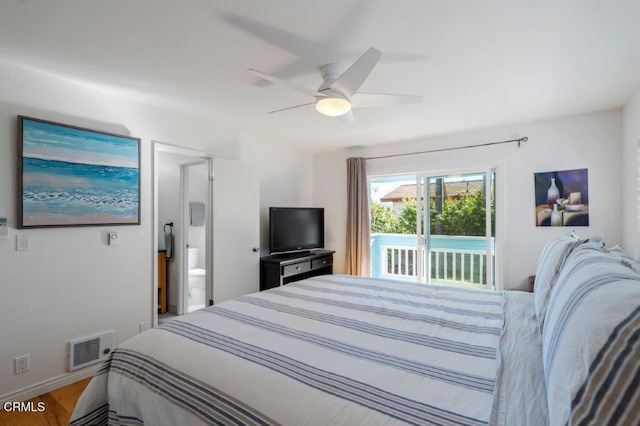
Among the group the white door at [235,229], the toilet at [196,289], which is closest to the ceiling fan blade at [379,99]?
the white door at [235,229]

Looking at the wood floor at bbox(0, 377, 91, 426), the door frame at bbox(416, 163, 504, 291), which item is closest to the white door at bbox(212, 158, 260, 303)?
the wood floor at bbox(0, 377, 91, 426)

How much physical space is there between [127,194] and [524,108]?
3944 millimetres

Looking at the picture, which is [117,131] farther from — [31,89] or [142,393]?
[142,393]

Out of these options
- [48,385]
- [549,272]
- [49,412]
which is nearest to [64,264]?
[48,385]

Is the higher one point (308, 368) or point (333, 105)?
point (333, 105)

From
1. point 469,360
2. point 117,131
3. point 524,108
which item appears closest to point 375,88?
point 524,108

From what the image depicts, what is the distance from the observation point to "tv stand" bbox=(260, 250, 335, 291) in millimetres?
3848

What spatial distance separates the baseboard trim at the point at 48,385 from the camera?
214 cm

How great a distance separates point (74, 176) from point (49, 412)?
5.61 ft

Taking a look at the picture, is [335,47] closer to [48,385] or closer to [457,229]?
[457,229]

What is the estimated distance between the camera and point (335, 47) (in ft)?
6.37

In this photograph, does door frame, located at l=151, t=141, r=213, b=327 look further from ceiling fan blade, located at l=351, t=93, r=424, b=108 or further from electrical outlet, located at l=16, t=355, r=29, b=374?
ceiling fan blade, located at l=351, t=93, r=424, b=108

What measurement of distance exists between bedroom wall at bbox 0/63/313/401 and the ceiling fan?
1.74 metres

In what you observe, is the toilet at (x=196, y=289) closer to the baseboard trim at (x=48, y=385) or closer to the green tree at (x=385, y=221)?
the baseboard trim at (x=48, y=385)
